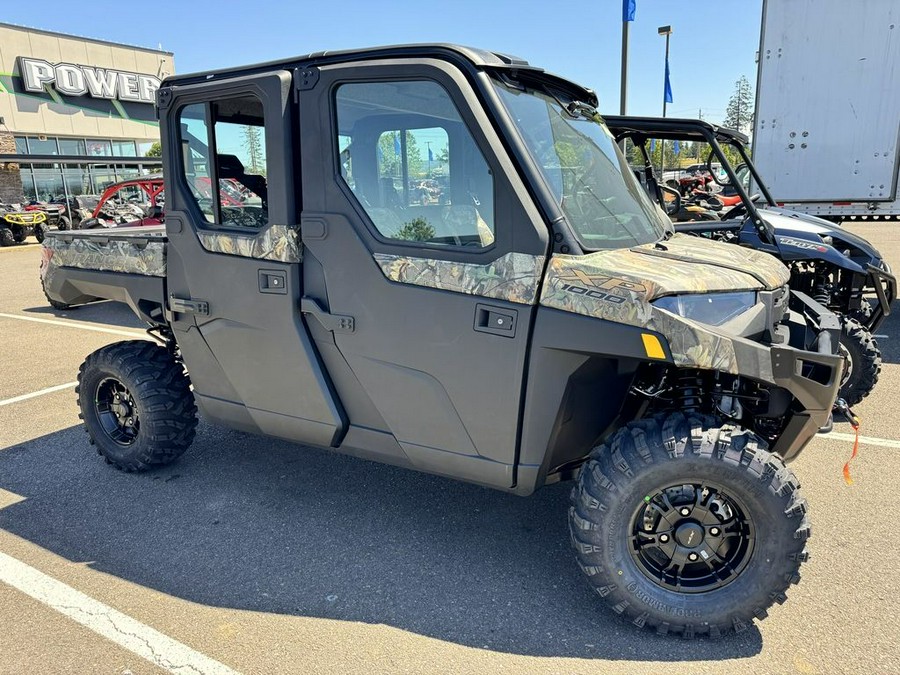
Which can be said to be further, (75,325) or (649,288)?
(75,325)

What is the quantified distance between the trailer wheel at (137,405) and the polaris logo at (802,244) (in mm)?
4911

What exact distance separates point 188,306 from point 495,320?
189 centimetres

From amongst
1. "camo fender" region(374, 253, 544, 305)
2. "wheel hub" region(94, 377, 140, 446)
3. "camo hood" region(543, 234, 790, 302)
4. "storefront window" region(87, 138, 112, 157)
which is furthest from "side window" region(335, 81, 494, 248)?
"storefront window" region(87, 138, 112, 157)

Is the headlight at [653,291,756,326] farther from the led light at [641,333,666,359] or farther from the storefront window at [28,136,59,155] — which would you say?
the storefront window at [28,136,59,155]

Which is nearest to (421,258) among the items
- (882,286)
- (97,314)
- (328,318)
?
(328,318)

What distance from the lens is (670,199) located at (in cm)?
705

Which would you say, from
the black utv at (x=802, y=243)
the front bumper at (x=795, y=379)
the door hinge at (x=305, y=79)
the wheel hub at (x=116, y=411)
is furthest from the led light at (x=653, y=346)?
the black utv at (x=802, y=243)

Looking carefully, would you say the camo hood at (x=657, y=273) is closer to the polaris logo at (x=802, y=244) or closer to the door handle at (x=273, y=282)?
the door handle at (x=273, y=282)

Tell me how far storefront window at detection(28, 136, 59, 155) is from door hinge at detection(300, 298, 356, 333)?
1406 inches

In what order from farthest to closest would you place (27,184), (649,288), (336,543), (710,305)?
1. (27,184)
2. (336,543)
3. (710,305)
4. (649,288)

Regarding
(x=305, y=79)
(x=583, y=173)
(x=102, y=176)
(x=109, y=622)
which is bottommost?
(x=109, y=622)

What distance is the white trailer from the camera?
305 inches

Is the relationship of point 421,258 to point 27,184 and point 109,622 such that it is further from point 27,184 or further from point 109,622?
point 27,184

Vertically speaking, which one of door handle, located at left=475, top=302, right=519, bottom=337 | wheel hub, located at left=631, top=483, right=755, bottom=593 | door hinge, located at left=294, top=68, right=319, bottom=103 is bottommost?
wheel hub, located at left=631, top=483, right=755, bottom=593
